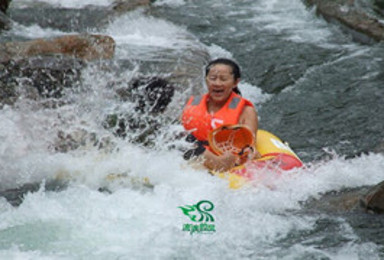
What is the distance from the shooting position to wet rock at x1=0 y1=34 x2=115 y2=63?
8.30 meters

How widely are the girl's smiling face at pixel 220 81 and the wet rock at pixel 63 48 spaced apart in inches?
122

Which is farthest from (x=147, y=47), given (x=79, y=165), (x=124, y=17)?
(x=79, y=165)

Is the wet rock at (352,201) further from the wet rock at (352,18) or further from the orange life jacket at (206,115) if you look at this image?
the wet rock at (352,18)

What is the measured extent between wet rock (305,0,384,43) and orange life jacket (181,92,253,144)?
16.4 ft

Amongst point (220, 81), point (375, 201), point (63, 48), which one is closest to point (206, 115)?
point (220, 81)

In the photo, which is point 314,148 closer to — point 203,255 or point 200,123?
point 200,123

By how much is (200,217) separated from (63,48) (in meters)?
4.51

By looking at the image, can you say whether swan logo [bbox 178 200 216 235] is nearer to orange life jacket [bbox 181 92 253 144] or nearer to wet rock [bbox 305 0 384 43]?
orange life jacket [bbox 181 92 253 144]

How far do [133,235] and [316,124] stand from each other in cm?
369

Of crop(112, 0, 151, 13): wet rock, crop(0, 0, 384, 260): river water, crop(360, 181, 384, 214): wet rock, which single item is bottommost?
crop(0, 0, 384, 260): river water

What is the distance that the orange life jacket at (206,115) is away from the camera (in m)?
5.66

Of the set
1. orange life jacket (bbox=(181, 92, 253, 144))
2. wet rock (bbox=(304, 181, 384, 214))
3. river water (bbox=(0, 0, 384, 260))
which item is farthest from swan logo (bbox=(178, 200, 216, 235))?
orange life jacket (bbox=(181, 92, 253, 144))

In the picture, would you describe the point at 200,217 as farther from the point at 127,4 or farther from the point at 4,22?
the point at 127,4

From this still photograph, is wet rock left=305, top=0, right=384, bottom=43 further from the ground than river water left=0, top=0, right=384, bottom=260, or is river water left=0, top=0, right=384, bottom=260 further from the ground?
wet rock left=305, top=0, right=384, bottom=43
